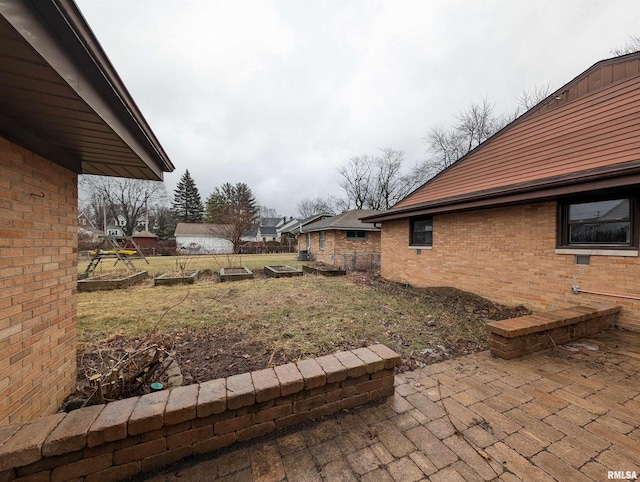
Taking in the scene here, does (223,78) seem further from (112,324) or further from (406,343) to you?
(406,343)

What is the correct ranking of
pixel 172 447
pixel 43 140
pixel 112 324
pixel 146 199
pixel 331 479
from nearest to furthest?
pixel 331 479 < pixel 172 447 < pixel 43 140 < pixel 112 324 < pixel 146 199

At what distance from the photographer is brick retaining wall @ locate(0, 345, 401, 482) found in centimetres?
146

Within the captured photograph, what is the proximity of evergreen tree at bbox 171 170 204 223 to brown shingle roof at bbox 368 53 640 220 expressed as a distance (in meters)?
50.7

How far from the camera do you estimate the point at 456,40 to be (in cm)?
955

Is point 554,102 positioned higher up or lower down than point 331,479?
higher up

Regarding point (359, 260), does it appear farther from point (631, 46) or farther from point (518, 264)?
point (631, 46)

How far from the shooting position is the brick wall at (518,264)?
14.2 feet

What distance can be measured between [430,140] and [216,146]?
2422 centimetres

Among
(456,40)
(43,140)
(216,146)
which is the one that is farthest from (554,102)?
(216,146)

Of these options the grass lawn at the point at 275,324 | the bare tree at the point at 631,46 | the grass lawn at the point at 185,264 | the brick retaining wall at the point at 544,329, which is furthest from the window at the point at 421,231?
the bare tree at the point at 631,46

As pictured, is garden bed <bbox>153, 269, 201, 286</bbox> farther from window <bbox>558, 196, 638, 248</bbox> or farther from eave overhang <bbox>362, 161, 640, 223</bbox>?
window <bbox>558, 196, 638, 248</bbox>

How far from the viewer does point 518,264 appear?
18.4ft

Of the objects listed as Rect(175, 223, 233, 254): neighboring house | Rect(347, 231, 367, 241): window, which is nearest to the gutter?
Rect(347, 231, 367, 241): window
